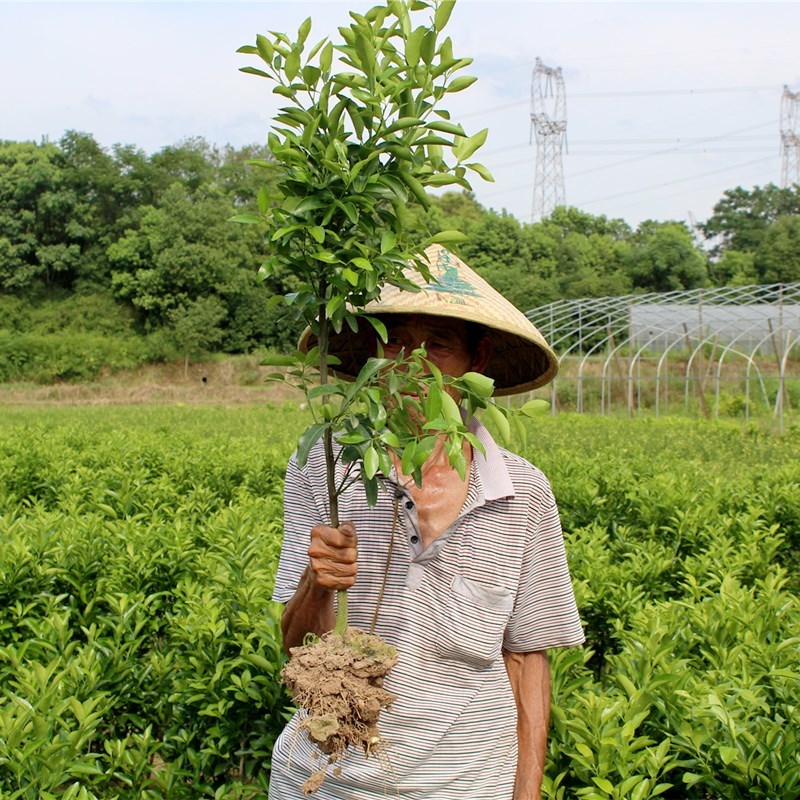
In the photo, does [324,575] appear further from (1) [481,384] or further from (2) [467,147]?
(2) [467,147]

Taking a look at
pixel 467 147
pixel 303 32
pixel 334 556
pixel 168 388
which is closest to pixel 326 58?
pixel 303 32

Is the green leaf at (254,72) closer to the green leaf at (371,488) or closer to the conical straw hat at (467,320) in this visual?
the conical straw hat at (467,320)

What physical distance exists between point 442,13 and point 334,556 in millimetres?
1001

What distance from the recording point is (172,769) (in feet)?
9.24

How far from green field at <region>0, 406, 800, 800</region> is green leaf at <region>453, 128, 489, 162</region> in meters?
1.41

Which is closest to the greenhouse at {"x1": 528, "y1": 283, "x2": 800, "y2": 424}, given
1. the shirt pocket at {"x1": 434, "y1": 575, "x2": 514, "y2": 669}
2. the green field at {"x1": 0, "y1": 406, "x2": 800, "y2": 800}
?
the green field at {"x1": 0, "y1": 406, "x2": 800, "y2": 800}

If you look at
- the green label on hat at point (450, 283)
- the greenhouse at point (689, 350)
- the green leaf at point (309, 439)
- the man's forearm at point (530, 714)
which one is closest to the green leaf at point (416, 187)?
the green label on hat at point (450, 283)

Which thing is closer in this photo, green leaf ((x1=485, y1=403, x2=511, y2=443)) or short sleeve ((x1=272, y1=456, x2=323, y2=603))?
green leaf ((x1=485, y1=403, x2=511, y2=443))

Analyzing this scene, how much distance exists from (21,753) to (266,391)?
3090cm

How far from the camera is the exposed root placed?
1640 millimetres

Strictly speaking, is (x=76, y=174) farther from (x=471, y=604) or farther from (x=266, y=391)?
(x=471, y=604)

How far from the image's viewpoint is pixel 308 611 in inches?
73.4

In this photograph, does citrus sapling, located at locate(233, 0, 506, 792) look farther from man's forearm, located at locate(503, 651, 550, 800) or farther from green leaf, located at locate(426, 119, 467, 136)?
man's forearm, located at locate(503, 651, 550, 800)

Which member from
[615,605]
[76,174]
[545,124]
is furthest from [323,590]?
[545,124]
